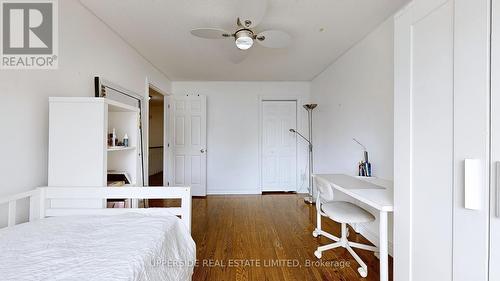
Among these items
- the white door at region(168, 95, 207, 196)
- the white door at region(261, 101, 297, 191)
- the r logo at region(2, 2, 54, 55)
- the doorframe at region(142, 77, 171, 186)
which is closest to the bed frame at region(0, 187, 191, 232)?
the r logo at region(2, 2, 54, 55)

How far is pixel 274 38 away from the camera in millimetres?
2207

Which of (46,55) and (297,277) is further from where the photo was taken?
(297,277)

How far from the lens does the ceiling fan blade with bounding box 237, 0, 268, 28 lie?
173 cm

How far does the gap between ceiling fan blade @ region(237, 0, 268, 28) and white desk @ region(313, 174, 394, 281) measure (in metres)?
1.63

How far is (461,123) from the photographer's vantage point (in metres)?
1.01

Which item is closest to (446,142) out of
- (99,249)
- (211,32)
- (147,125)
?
(99,249)

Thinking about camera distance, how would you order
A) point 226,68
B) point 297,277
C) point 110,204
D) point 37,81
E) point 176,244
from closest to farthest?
point 176,244 < point 37,81 < point 297,277 < point 110,204 < point 226,68

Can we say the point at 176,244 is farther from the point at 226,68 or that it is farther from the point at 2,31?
the point at 226,68

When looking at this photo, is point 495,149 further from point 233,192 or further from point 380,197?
point 233,192

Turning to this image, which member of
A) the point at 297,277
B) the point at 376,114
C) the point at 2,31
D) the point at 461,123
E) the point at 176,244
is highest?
the point at 2,31

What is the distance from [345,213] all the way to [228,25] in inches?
85.3

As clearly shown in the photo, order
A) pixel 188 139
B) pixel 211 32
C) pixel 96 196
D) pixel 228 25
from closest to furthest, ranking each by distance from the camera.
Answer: pixel 96 196
pixel 211 32
pixel 228 25
pixel 188 139

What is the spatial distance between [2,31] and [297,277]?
2775mm

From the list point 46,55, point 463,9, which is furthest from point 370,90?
point 46,55
